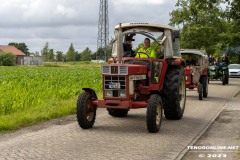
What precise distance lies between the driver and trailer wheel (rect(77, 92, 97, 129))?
5.51 ft

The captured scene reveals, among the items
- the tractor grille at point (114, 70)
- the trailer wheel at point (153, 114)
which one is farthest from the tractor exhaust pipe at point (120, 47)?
the trailer wheel at point (153, 114)

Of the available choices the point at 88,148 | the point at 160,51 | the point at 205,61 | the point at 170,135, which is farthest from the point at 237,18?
the point at 88,148

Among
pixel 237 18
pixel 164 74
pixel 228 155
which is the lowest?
pixel 228 155

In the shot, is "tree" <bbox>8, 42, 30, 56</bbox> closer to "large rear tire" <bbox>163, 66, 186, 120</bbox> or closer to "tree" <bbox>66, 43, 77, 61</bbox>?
"tree" <bbox>66, 43, 77, 61</bbox>

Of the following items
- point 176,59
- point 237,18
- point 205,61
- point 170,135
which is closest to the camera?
point 170,135

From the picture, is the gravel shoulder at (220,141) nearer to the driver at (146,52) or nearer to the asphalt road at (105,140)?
the asphalt road at (105,140)

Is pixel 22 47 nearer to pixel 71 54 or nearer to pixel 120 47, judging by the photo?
pixel 71 54

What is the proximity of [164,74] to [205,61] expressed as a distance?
36.3ft

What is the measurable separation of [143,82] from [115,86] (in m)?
0.98

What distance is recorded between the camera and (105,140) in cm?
906

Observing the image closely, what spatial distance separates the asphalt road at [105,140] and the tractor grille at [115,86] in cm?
83

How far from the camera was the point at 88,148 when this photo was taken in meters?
8.29

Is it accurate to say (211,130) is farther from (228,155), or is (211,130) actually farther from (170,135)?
(228,155)

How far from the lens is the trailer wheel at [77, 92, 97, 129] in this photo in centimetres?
1003
